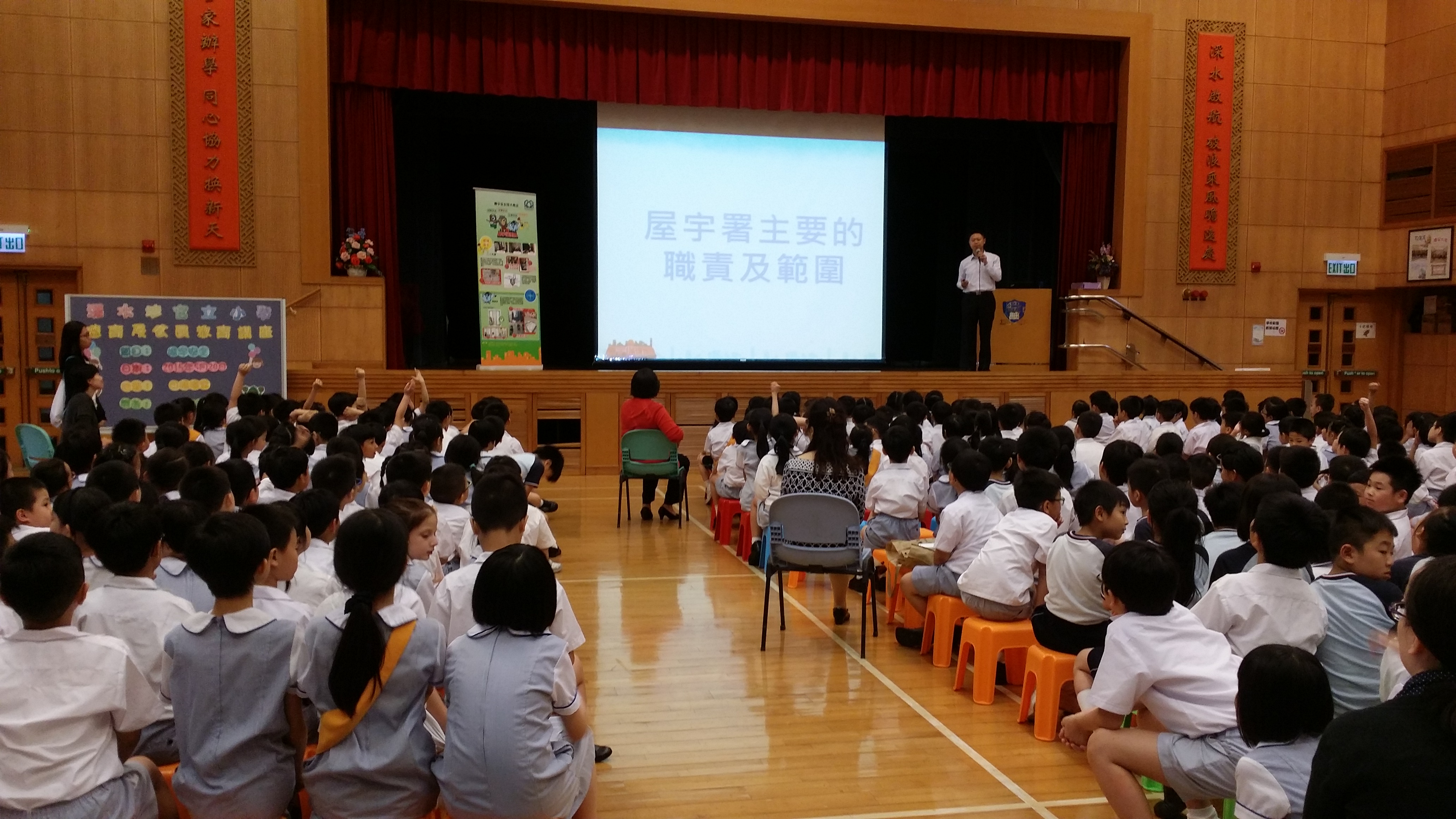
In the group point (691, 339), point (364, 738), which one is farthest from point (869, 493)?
point (691, 339)

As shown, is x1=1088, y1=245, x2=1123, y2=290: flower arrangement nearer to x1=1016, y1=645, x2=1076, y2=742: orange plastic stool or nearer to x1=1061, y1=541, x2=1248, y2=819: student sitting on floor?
x1=1016, y1=645, x2=1076, y2=742: orange plastic stool

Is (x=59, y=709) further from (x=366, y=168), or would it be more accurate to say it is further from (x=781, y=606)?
(x=366, y=168)

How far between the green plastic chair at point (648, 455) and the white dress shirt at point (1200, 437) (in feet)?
10.3

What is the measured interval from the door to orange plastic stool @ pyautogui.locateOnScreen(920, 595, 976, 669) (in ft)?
26.6

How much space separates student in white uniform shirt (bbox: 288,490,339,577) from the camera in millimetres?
3131

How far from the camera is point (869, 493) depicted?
16.4 ft

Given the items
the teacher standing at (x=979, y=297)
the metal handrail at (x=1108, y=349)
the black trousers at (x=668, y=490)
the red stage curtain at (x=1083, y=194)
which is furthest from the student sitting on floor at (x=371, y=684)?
the red stage curtain at (x=1083, y=194)

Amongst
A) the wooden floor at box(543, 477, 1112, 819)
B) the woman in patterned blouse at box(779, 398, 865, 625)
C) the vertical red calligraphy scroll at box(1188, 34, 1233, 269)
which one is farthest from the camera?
the vertical red calligraphy scroll at box(1188, 34, 1233, 269)

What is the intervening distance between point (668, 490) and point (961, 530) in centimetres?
372

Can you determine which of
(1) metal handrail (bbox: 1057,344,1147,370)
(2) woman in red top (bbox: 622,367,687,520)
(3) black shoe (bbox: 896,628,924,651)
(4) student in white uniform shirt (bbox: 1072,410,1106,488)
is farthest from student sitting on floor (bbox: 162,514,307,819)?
(1) metal handrail (bbox: 1057,344,1147,370)

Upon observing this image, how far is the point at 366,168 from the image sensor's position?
32.0ft

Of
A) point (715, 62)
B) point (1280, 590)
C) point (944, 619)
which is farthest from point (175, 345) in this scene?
point (1280, 590)

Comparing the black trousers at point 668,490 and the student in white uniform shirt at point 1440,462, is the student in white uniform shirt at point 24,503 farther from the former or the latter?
the student in white uniform shirt at point 1440,462

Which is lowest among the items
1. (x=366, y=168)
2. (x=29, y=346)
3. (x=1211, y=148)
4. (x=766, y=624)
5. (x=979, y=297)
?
(x=766, y=624)
